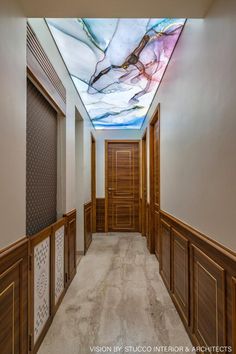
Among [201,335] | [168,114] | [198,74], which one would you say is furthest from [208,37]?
[201,335]

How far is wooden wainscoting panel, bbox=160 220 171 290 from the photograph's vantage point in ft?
8.57

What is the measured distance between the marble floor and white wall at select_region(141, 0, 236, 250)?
892mm

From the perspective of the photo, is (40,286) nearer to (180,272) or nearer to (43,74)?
(180,272)

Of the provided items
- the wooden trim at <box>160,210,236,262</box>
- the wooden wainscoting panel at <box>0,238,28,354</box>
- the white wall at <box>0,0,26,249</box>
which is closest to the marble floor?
the wooden wainscoting panel at <box>0,238,28,354</box>

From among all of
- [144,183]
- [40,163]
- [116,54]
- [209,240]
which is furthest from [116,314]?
[144,183]

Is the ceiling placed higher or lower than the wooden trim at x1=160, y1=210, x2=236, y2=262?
higher

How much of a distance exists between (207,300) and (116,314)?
1.02 meters

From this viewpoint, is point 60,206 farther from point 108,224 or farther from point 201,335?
point 108,224

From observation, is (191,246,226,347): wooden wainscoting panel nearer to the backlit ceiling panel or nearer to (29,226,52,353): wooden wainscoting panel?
(29,226,52,353): wooden wainscoting panel

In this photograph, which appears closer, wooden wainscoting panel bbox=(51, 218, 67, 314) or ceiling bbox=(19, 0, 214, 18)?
ceiling bbox=(19, 0, 214, 18)

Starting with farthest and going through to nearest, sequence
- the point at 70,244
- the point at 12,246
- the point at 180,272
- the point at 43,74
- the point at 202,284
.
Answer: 1. the point at 70,244
2. the point at 180,272
3. the point at 43,74
4. the point at 202,284
5. the point at 12,246

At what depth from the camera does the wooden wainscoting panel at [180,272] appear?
1.94 m

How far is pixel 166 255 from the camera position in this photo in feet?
9.20

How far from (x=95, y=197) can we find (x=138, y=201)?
1.03 m
